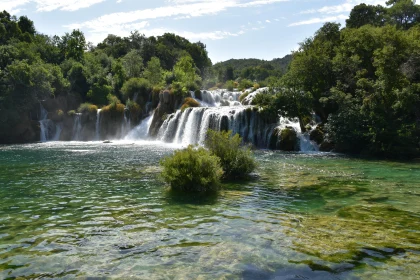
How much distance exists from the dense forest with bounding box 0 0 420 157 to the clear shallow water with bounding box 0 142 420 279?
35.5 ft

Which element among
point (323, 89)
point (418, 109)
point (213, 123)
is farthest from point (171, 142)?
point (418, 109)

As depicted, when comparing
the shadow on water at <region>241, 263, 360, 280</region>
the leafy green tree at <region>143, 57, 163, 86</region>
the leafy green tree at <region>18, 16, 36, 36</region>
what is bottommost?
the shadow on water at <region>241, 263, 360, 280</region>

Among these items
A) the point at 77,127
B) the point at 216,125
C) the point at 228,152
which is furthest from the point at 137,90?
the point at 228,152

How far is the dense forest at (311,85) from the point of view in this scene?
25406 mm

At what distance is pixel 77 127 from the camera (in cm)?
4681

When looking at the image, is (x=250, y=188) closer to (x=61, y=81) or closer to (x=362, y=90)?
(x=362, y=90)

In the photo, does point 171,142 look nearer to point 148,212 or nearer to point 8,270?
point 148,212

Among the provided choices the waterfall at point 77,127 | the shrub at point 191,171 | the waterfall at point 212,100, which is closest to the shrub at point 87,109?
the waterfall at point 77,127

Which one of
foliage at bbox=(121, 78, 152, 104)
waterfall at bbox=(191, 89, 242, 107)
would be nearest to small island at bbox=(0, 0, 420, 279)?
waterfall at bbox=(191, 89, 242, 107)

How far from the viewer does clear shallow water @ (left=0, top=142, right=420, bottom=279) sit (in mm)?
6246

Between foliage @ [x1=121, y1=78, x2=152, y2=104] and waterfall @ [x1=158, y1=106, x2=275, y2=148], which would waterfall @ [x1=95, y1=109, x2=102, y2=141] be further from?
waterfall @ [x1=158, y1=106, x2=275, y2=148]

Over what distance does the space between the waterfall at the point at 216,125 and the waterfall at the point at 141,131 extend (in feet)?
17.3

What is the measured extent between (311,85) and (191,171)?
22.4 m

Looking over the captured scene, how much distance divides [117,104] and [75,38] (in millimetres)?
34838
